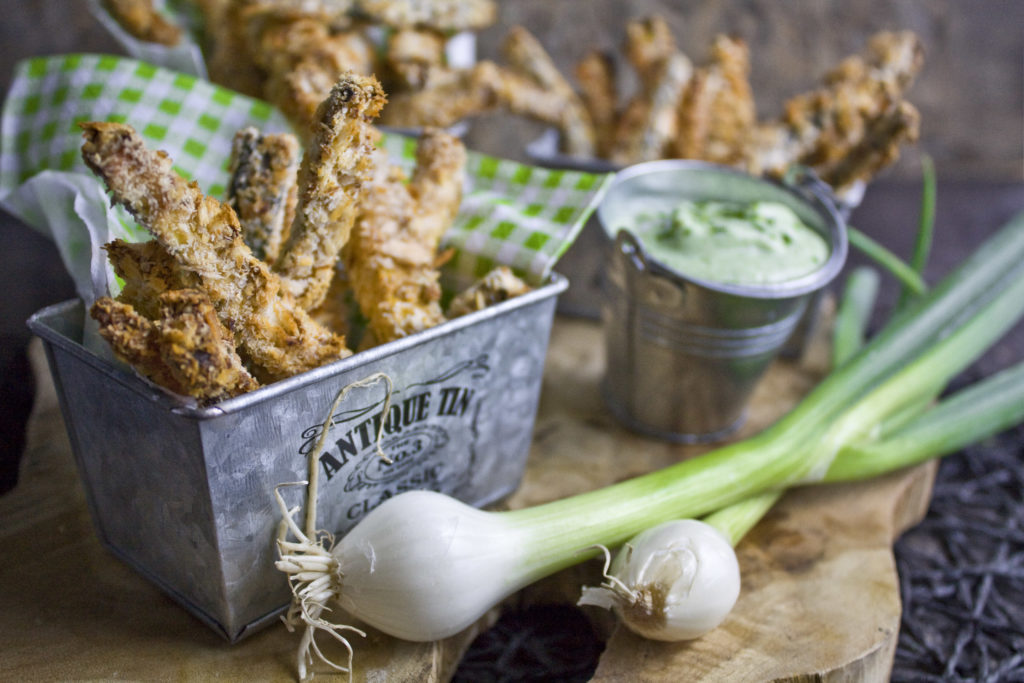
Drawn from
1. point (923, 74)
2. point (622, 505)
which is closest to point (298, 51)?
point (622, 505)

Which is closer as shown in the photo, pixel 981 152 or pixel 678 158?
pixel 678 158

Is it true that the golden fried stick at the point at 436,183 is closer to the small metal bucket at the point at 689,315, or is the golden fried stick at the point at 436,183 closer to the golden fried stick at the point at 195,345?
the small metal bucket at the point at 689,315

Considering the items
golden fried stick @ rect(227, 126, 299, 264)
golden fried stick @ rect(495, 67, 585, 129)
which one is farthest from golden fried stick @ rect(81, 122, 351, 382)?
golden fried stick @ rect(495, 67, 585, 129)

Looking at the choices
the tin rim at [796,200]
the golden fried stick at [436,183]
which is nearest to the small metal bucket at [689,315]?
the tin rim at [796,200]

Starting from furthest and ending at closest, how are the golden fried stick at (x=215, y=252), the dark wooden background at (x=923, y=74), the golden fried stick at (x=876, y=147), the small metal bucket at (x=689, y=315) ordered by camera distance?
the dark wooden background at (x=923, y=74) → the golden fried stick at (x=876, y=147) → the small metal bucket at (x=689, y=315) → the golden fried stick at (x=215, y=252)

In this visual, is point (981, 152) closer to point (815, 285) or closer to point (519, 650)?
point (815, 285)

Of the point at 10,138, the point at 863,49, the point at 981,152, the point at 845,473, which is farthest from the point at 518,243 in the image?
the point at 981,152
